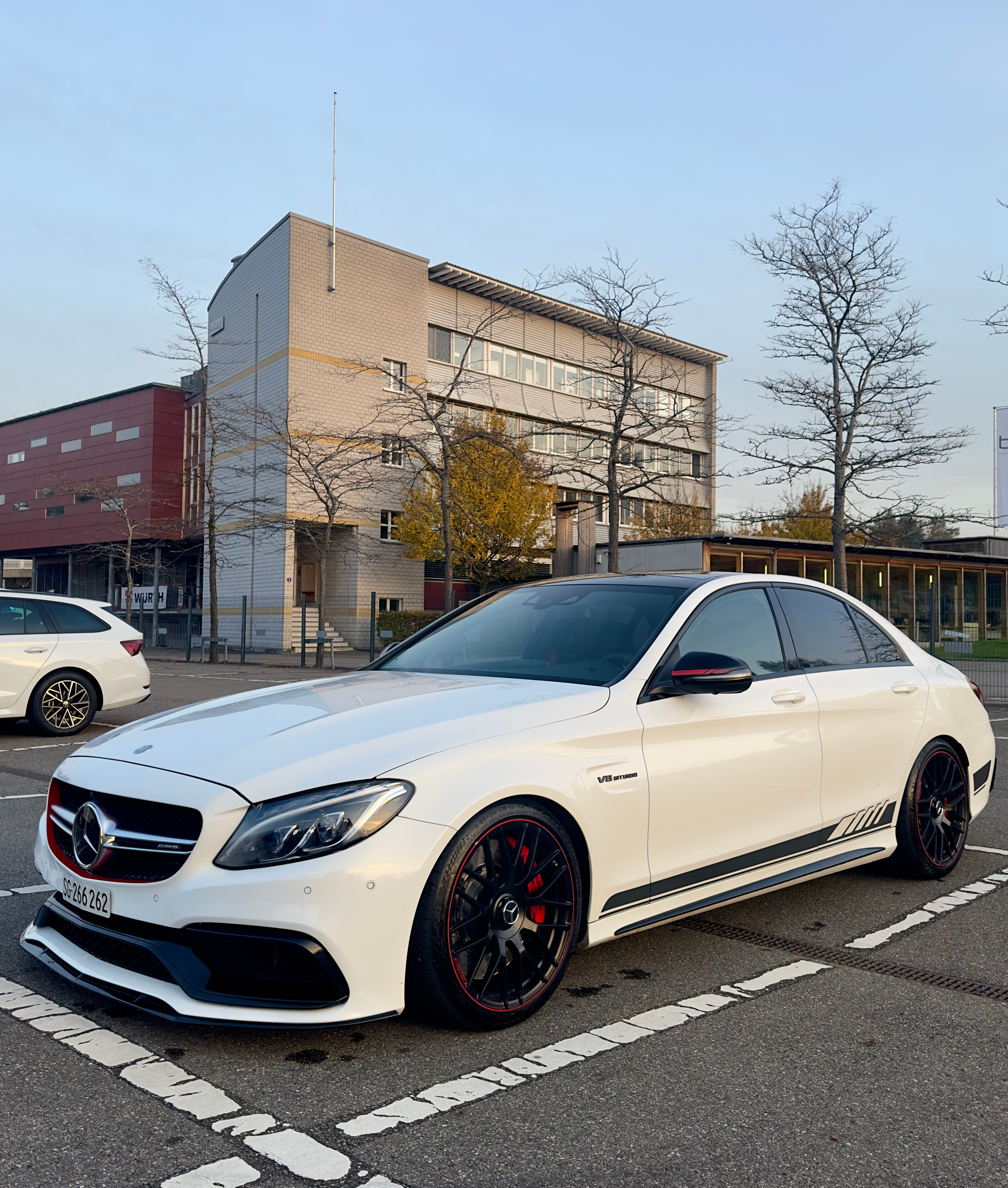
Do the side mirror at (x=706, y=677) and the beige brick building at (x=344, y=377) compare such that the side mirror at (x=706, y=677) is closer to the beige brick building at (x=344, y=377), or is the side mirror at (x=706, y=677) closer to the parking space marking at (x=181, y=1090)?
the parking space marking at (x=181, y=1090)

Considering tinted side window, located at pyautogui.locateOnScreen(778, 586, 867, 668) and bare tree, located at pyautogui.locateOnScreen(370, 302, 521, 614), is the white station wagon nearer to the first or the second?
tinted side window, located at pyautogui.locateOnScreen(778, 586, 867, 668)

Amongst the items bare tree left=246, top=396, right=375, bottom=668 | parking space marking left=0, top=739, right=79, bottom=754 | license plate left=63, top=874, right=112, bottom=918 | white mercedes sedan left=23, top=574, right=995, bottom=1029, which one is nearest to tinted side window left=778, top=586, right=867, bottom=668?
white mercedes sedan left=23, top=574, right=995, bottom=1029

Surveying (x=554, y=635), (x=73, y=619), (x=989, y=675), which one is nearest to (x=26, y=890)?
(x=554, y=635)

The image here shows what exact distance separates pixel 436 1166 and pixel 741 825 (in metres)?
2.02

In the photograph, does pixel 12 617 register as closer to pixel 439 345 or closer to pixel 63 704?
pixel 63 704

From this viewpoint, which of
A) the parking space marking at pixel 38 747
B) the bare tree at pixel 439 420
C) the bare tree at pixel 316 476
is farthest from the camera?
the bare tree at pixel 316 476

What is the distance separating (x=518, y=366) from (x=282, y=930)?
1832 inches

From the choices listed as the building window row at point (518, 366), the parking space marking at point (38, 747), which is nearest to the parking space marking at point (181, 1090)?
the parking space marking at point (38, 747)

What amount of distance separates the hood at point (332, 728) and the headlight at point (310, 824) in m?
0.04

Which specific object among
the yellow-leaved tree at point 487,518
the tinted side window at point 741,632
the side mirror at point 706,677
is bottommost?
the side mirror at point 706,677

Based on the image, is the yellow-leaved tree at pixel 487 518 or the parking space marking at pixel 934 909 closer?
the parking space marking at pixel 934 909

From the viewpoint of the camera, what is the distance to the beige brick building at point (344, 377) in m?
37.8

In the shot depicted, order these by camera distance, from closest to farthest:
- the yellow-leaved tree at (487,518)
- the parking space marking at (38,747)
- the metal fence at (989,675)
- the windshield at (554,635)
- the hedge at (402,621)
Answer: the windshield at (554,635) < the parking space marking at (38,747) < the metal fence at (989,675) < the hedge at (402,621) < the yellow-leaved tree at (487,518)


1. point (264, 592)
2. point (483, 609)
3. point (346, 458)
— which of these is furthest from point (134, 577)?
point (483, 609)
